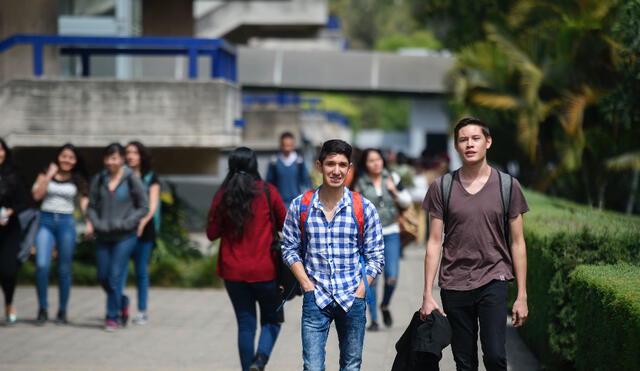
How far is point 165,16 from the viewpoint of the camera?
721 inches

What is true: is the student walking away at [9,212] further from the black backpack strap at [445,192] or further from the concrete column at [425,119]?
the concrete column at [425,119]

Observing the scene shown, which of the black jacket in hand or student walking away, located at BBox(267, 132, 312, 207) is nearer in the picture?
the black jacket in hand

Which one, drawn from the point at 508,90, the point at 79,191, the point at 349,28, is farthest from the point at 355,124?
the point at 79,191

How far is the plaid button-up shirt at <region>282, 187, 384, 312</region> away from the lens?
5.57 metres

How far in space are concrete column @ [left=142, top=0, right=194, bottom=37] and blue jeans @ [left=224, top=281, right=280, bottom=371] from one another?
12.1 meters

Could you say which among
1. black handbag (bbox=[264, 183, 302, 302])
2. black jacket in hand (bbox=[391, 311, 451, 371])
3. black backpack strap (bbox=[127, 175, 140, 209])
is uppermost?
black backpack strap (bbox=[127, 175, 140, 209])

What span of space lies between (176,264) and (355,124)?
3447 inches

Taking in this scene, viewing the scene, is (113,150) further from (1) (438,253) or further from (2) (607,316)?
(2) (607,316)

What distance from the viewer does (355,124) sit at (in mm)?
99812

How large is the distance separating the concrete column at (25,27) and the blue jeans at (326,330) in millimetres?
9540

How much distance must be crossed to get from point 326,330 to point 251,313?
4.37ft

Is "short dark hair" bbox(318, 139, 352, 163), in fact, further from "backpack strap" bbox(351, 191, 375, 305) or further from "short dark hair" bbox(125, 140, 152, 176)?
"short dark hair" bbox(125, 140, 152, 176)

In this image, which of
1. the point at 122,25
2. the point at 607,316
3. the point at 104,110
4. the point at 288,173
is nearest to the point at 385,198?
the point at 288,173

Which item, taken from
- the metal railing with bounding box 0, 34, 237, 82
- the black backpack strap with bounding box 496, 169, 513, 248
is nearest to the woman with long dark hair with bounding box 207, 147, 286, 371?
the black backpack strap with bounding box 496, 169, 513, 248
